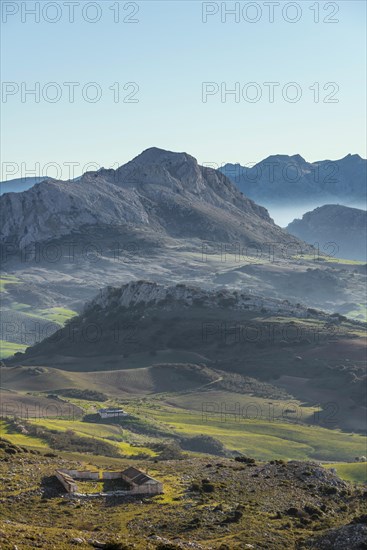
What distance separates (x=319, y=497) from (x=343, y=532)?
1280 cm

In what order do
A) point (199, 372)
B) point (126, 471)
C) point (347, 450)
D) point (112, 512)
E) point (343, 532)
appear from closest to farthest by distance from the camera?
point (343, 532), point (112, 512), point (126, 471), point (347, 450), point (199, 372)

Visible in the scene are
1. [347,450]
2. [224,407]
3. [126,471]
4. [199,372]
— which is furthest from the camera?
[199,372]

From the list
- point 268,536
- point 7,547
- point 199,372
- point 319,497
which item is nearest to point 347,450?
point 199,372

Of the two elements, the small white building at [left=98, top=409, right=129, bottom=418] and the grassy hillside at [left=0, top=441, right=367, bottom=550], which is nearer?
the grassy hillside at [left=0, top=441, right=367, bottom=550]

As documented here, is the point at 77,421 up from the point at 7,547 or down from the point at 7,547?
down

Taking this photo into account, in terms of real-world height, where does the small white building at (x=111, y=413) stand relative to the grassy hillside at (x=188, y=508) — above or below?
below

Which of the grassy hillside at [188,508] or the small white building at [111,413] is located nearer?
the grassy hillside at [188,508]

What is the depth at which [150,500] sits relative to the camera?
186 ft

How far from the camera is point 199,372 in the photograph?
19088 centimetres

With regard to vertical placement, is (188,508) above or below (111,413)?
above

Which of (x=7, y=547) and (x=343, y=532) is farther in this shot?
(x=343, y=532)

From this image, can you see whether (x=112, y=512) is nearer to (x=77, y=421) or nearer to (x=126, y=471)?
(x=126, y=471)

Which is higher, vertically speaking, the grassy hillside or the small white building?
the grassy hillside

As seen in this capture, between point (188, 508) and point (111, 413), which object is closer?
point (188, 508)
